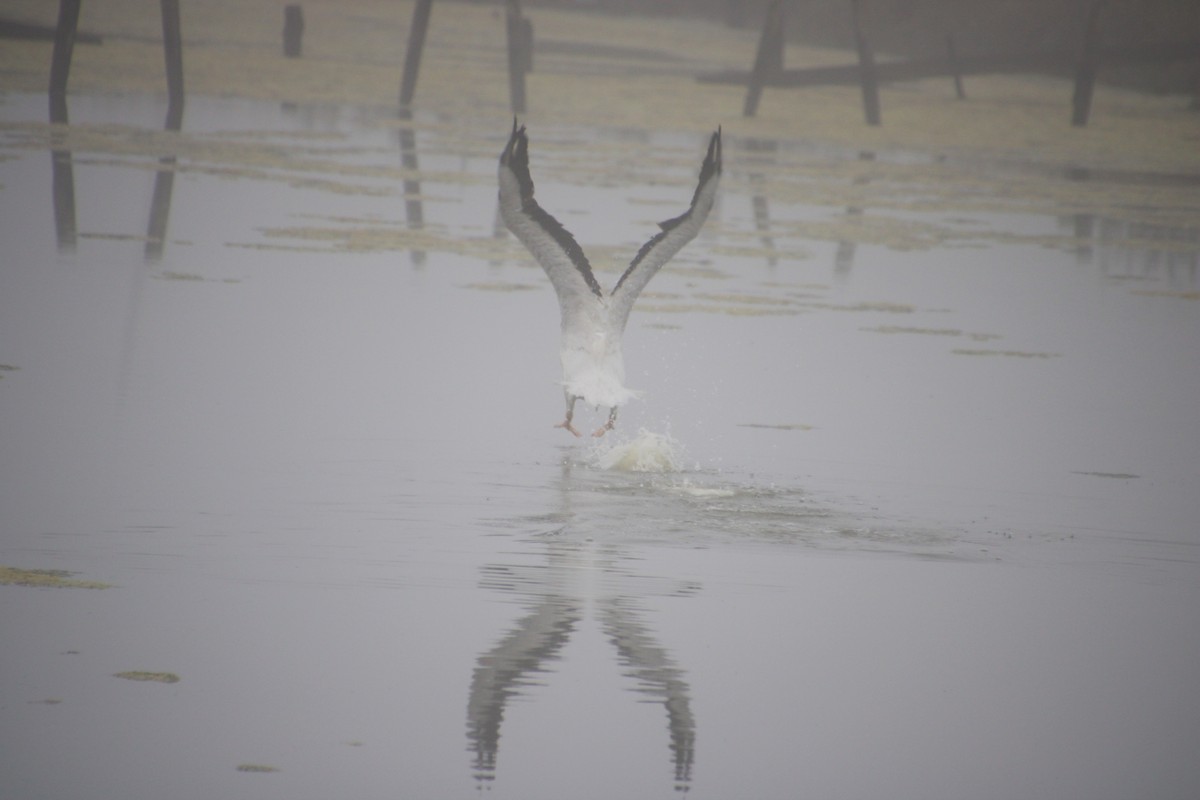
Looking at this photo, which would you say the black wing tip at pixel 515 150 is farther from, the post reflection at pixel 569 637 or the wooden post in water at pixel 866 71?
the wooden post in water at pixel 866 71

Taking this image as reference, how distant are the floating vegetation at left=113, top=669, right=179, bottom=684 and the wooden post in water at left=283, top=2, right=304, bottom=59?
34.0 meters

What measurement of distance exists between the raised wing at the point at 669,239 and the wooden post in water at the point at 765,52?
70.0ft

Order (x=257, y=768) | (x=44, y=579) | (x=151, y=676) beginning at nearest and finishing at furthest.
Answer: (x=257, y=768) → (x=151, y=676) → (x=44, y=579)

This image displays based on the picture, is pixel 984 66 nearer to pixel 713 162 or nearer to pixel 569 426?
pixel 713 162

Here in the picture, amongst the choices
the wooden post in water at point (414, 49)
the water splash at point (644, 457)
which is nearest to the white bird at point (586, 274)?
the water splash at point (644, 457)

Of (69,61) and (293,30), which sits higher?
(293,30)

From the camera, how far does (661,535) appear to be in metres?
7.99

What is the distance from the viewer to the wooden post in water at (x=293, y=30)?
3897cm

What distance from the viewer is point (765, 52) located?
31516 millimetres

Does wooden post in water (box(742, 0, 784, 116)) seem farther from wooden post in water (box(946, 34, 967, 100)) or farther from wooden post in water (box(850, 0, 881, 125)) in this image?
wooden post in water (box(946, 34, 967, 100))

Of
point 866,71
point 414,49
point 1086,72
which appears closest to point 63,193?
point 414,49

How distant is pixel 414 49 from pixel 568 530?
23101 millimetres

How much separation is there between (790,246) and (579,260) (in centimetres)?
844

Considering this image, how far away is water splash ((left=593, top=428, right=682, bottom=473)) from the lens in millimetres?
9297
